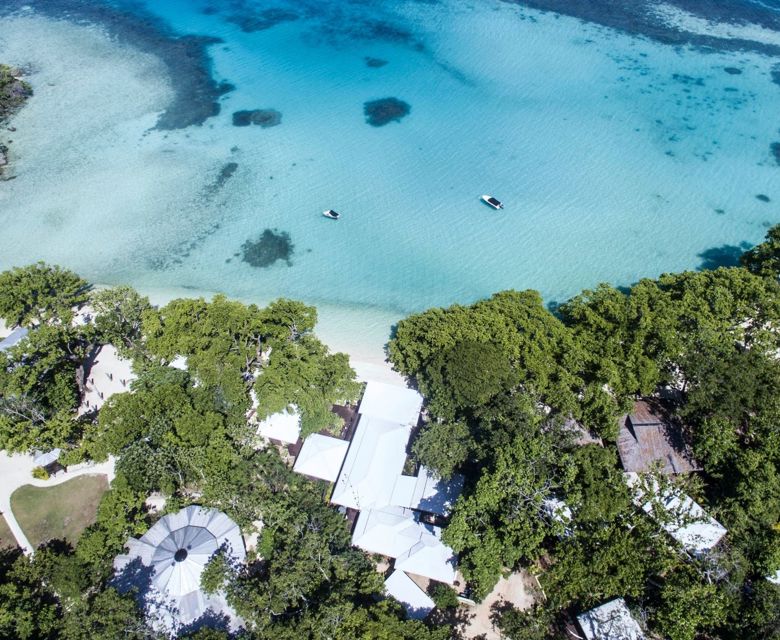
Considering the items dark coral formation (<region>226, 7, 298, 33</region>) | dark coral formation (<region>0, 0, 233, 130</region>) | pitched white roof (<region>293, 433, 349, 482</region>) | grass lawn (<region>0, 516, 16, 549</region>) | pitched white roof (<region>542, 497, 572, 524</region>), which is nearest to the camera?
Answer: pitched white roof (<region>542, 497, 572, 524</region>)

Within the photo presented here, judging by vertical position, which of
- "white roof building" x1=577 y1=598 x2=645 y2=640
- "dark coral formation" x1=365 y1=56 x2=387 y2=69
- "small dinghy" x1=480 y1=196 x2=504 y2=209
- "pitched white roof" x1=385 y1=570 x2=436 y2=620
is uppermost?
"dark coral formation" x1=365 y1=56 x2=387 y2=69

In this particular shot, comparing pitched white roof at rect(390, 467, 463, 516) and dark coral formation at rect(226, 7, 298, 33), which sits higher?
dark coral formation at rect(226, 7, 298, 33)

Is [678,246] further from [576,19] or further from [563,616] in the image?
[576,19]

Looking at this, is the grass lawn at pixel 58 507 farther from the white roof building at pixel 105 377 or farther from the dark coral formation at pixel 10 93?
the dark coral formation at pixel 10 93

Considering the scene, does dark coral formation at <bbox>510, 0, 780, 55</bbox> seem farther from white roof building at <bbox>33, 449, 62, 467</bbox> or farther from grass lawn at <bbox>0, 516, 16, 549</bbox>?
grass lawn at <bbox>0, 516, 16, 549</bbox>

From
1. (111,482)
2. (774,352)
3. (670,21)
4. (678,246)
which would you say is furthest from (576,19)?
(111,482)

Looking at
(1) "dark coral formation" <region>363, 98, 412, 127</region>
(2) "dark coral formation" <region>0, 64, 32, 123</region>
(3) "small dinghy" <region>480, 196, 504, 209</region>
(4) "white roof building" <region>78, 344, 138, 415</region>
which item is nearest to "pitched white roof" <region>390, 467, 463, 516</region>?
(4) "white roof building" <region>78, 344, 138, 415</region>

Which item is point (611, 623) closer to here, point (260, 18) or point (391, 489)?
point (391, 489)
